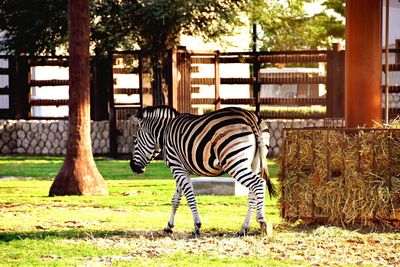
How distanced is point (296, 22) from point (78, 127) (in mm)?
21109

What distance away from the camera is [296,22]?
123 ft

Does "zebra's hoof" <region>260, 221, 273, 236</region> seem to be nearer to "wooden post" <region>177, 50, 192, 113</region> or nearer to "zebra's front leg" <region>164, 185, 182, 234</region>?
"zebra's front leg" <region>164, 185, 182, 234</region>

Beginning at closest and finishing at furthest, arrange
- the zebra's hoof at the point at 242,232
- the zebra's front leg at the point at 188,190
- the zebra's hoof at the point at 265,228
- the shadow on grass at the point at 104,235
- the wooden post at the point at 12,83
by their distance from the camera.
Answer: the zebra's hoof at the point at 265,228 → the zebra's hoof at the point at 242,232 → the shadow on grass at the point at 104,235 → the zebra's front leg at the point at 188,190 → the wooden post at the point at 12,83

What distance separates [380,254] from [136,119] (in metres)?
4.13

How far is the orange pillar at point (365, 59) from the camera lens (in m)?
13.4

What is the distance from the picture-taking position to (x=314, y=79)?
25.9m

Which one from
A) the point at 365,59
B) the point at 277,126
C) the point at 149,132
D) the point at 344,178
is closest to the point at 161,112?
the point at 149,132

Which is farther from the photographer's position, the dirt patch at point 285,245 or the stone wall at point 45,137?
the stone wall at point 45,137

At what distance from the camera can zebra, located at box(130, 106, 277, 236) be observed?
12148 millimetres

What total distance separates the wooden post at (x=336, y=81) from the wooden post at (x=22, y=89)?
26.2 feet

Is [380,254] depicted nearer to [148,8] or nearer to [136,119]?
[136,119]

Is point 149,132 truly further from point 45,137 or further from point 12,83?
point 12,83

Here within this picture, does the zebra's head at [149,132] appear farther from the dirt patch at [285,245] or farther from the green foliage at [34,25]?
the green foliage at [34,25]

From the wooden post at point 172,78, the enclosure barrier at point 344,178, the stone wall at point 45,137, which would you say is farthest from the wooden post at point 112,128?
the enclosure barrier at point 344,178
